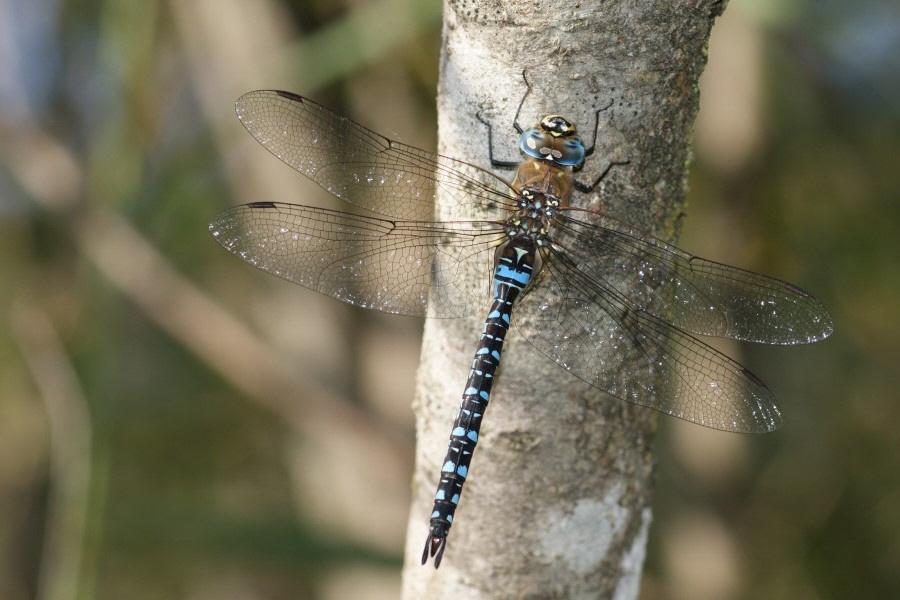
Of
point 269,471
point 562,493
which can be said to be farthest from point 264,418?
point 562,493

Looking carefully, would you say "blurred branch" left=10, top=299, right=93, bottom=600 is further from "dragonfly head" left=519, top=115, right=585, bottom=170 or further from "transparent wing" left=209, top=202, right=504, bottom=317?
"dragonfly head" left=519, top=115, right=585, bottom=170

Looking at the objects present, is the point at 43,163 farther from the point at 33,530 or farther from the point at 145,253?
the point at 33,530

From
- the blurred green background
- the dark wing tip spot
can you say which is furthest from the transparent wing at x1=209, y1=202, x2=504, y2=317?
the blurred green background

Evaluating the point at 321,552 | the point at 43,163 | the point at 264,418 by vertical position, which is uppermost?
the point at 43,163

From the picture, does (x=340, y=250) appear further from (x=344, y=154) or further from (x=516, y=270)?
(x=516, y=270)

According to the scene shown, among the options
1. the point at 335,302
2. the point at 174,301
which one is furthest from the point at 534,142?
the point at 335,302

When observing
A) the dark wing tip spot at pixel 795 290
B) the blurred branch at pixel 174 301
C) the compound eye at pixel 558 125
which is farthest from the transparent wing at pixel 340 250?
the blurred branch at pixel 174 301

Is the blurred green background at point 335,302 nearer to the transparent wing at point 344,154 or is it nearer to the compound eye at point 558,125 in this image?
the transparent wing at point 344,154

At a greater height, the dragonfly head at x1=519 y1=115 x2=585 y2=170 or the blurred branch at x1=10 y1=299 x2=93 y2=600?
the dragonfly head at x1=519 y1=115 x2=585 y2=170
